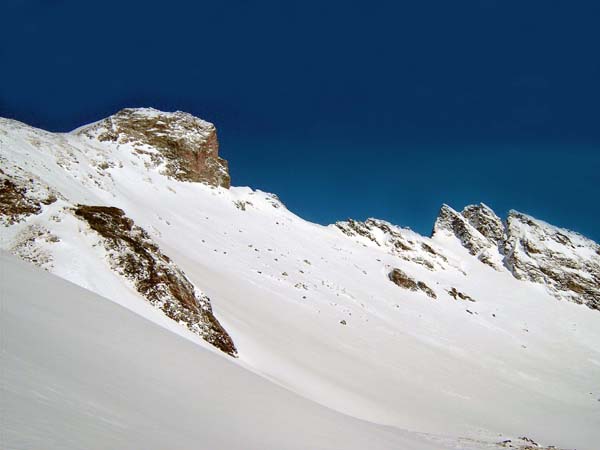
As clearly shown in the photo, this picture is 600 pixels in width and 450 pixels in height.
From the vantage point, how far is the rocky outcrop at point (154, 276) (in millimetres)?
12149

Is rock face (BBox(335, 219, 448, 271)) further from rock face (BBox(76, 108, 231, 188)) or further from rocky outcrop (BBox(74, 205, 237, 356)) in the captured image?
rocky outcrop (BBox(74, 205, 237, 356))

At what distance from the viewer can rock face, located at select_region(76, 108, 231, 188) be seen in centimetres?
4597

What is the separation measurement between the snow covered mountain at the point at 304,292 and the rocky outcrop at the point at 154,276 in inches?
2.3

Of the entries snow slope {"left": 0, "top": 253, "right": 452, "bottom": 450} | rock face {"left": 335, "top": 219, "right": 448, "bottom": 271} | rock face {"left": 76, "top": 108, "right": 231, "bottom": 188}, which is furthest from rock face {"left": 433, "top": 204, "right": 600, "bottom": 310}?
snow slope {"left": 0, "top": 253, "right": 452, "bottom": 450}

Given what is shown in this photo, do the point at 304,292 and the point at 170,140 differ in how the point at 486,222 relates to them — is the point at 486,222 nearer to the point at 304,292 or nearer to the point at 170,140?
the point at 170,140

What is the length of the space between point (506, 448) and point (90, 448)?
12894 mm

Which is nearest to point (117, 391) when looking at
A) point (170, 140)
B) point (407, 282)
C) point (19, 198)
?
point (19, 198)

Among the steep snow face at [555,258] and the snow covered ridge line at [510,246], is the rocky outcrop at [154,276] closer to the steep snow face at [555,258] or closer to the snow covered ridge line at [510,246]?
the snow covered ridge line at [510,246]

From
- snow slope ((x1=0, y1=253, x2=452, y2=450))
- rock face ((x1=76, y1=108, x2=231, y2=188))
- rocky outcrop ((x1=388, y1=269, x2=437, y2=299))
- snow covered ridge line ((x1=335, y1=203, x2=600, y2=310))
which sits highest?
snow covered ridge line ((x1=335, y1=203, x2=600, y2=310))

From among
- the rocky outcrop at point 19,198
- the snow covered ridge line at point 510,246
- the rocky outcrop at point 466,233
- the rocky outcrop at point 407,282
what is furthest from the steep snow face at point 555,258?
the rocky outcrop at point 19,198

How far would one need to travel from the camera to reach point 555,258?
218 feet

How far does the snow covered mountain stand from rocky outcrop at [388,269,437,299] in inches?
6.9

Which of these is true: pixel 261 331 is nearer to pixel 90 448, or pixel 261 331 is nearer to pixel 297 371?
pixel 297 371

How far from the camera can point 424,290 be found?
4372 cm
